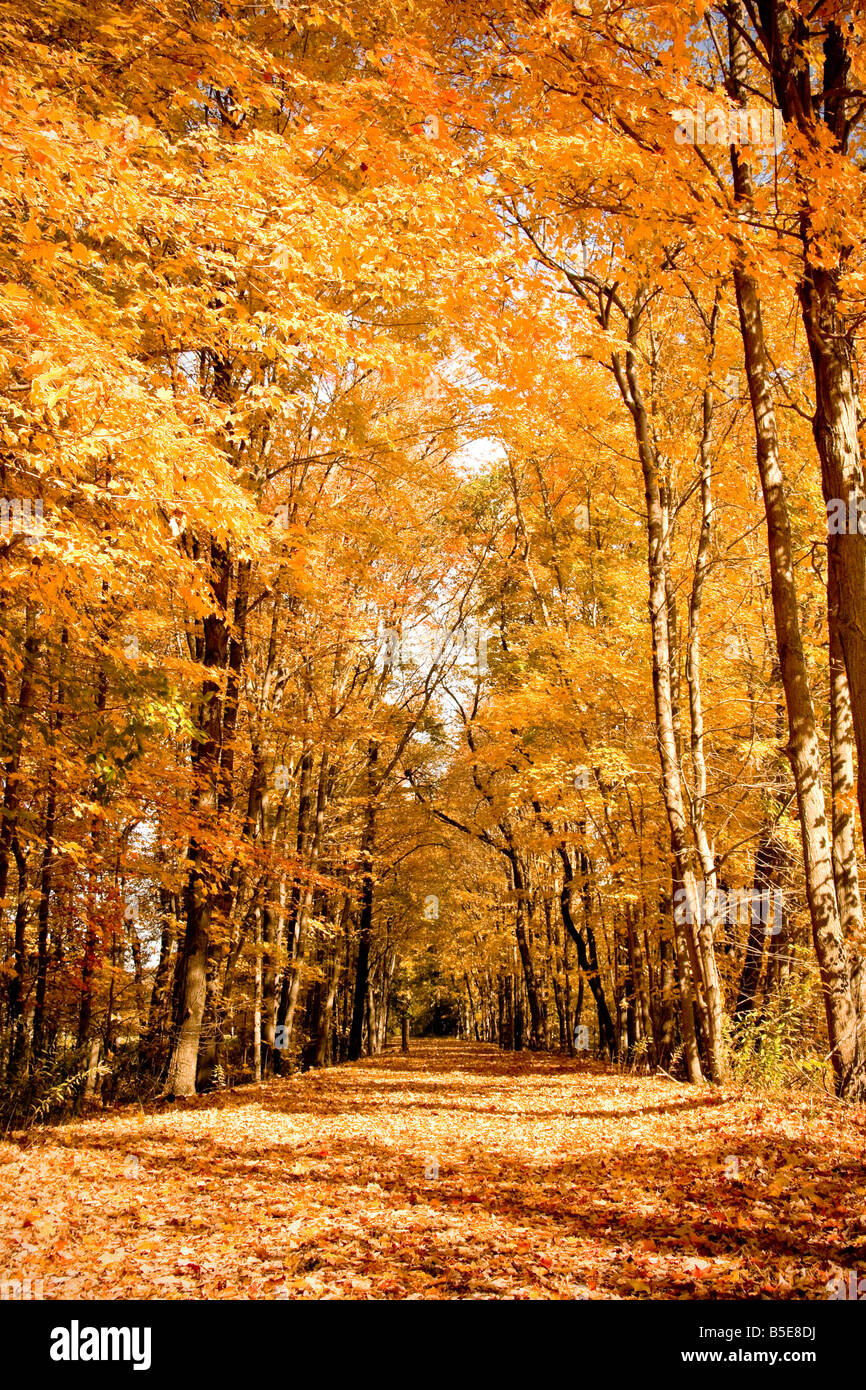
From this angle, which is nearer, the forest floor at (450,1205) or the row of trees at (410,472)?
the forest floor at (450,1205)

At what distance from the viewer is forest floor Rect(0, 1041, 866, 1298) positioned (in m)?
3.56

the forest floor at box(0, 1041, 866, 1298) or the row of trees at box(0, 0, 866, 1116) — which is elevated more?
the row of trees at box(0, 0, 866, 1116)

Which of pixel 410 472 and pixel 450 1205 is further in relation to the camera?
pixel 410 472

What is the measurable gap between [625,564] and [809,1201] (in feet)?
45.3

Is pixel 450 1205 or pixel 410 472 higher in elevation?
pixel 410 472

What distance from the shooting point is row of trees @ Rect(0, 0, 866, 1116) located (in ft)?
17.2

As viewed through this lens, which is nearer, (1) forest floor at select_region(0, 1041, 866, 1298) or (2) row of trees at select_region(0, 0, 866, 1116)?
(1) forest floor at select_region(0, 1041, 866, 1298)

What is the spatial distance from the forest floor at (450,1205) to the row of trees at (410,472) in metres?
1.87

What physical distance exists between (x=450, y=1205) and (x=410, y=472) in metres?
10.3

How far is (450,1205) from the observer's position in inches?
197

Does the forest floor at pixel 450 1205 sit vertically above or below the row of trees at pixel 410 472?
below

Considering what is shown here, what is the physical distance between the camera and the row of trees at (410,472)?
5238mm

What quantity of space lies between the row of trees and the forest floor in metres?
1.87
